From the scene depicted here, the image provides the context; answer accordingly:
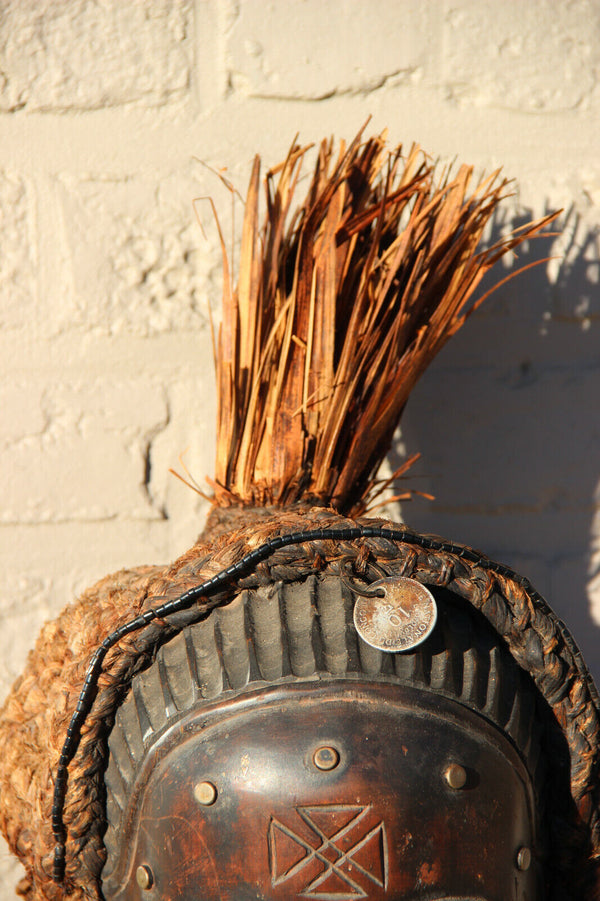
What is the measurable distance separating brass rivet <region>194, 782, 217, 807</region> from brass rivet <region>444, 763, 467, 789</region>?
17 centimetres

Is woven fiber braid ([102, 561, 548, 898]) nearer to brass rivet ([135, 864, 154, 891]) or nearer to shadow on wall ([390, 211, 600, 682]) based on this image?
brass rivet ([135, 864, 154, 891])

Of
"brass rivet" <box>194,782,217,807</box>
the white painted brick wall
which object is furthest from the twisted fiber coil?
the white painted brick wall

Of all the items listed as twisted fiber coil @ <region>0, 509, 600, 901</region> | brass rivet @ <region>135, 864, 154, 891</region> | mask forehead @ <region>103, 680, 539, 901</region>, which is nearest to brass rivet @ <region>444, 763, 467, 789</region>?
mask forehead @ <region>103, 680, 539, 901</region>

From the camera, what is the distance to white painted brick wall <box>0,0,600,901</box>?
2.97ft

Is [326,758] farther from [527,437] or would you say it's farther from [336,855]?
[527,437]

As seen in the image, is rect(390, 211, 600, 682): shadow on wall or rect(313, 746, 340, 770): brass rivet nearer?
rect(313, 746, 340, 770): brass rivet

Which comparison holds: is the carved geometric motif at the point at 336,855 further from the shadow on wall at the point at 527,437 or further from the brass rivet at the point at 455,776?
the shadow on wall at the point at 527,437

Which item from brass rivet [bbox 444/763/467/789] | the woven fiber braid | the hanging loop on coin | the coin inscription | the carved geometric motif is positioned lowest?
the carved geometric motif

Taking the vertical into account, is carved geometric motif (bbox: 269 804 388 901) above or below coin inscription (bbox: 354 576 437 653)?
below

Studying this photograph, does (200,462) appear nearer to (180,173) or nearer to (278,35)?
(180,173)

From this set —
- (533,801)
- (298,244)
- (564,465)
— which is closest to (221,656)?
(533,801)

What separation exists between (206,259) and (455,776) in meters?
0.68

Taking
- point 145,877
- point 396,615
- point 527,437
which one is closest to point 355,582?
point 396,615

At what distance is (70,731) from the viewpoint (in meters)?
0.56
